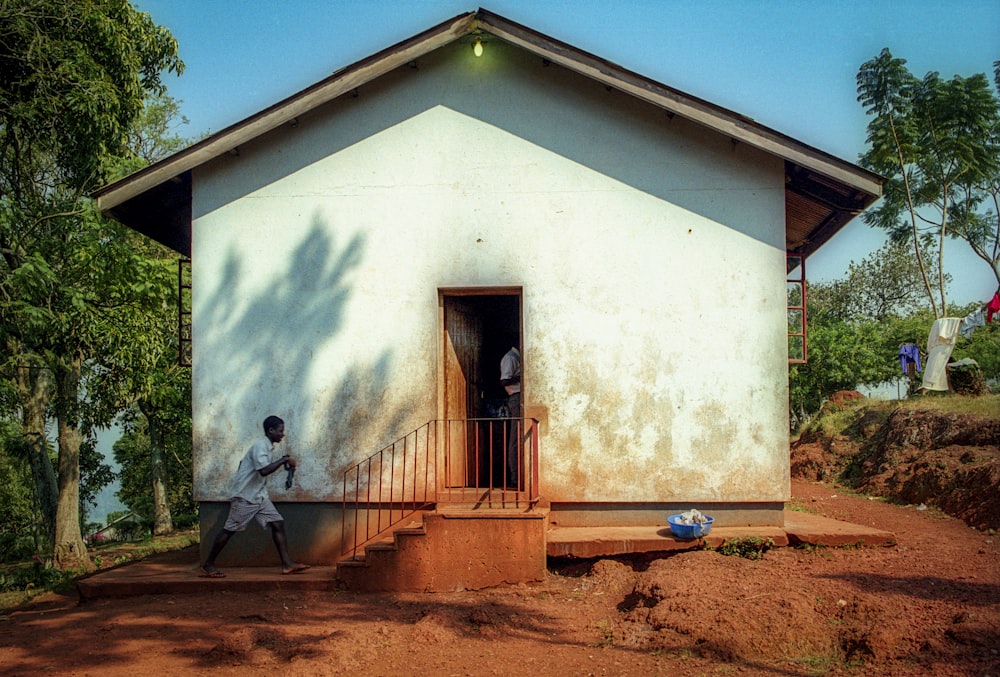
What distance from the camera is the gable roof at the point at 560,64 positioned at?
838 centimetres

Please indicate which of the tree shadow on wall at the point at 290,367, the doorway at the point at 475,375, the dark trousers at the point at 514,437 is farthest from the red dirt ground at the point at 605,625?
the doorway at the point at 475,375

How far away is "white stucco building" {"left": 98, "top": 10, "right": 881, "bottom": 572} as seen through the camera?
8773 mm

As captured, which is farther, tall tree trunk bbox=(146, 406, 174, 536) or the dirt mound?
tall tree trunk bbox=(146, 406, 174, 536)

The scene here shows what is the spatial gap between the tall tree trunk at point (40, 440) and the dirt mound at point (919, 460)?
1483 cm

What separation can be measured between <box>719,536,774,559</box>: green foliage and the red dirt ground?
0.17 metres

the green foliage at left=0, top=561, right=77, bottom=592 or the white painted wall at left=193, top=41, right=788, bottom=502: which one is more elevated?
the white painted wall at left=193, top=41, right=788, bottom=502

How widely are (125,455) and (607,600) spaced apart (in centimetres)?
2637

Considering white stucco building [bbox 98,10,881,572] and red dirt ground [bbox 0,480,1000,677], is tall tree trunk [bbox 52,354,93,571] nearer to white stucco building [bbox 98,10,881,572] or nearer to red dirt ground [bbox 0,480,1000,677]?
white stucco building [bbox 98,10,881,572]

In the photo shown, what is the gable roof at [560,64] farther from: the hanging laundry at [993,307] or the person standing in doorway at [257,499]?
the hanging laundry at [993,307]

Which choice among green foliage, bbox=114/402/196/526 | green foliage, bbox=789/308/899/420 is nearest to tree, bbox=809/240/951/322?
A: green foliage, bbox=789/308/899/420

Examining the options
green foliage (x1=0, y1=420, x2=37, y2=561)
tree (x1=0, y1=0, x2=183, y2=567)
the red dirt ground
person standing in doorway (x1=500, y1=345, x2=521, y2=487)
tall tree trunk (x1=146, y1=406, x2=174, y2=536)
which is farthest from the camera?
green foliage (x1=0, y1=420, x2=37, y2=561)

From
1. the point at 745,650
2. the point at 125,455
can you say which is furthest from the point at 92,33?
the point at 125,455

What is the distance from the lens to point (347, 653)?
20.1 ft

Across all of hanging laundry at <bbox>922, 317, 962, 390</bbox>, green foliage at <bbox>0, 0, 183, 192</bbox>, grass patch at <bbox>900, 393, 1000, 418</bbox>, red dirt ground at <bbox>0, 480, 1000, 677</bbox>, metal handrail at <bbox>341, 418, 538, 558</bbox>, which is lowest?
red dirt ground at <bbox>0, 480, 1000, 677</bbox>
